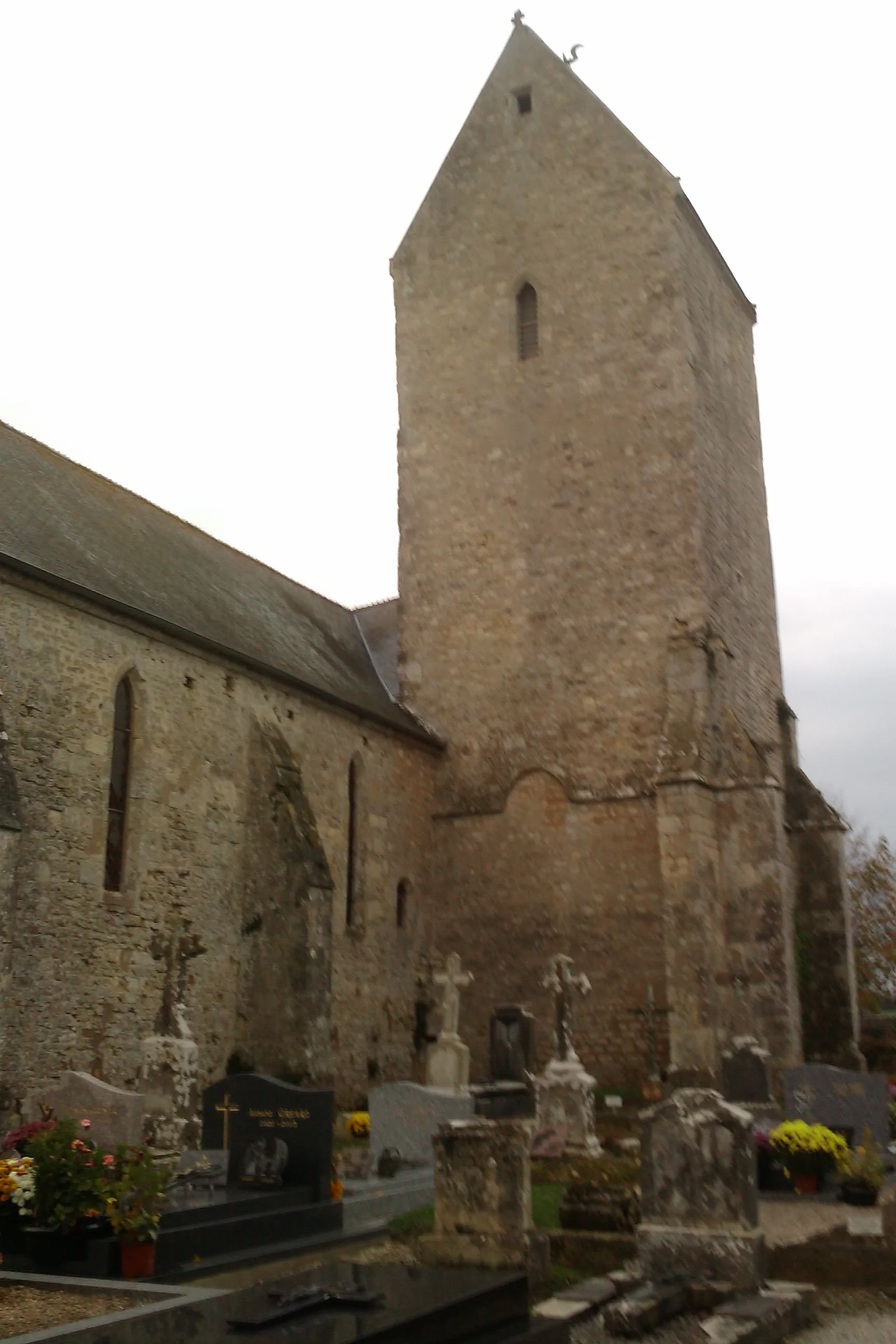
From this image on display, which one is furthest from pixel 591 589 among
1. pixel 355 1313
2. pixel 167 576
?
pixel 355 1313

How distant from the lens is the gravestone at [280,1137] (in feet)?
32.8

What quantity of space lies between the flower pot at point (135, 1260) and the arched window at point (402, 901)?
12.6 m

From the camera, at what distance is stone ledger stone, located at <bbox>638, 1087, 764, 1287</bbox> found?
7.86 metres

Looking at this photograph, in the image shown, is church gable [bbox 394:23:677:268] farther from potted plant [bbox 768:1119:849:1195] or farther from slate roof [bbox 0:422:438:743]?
potted plant [bbox 768:1119:849:1195]

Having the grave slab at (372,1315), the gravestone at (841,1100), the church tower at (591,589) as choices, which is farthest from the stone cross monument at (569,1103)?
the grave slab at (372,1315)

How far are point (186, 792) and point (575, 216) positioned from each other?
13.5m

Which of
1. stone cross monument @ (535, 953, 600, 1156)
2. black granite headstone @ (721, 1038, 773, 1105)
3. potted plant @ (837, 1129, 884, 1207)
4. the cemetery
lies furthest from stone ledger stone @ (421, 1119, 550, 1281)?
black granite headstone @ (721, 1038, 773, 1105)

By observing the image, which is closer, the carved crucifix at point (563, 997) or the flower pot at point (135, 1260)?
the flower pot at point (135, 1260)

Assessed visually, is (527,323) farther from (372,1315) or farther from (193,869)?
(372,1315)

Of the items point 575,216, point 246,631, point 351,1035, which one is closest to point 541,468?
point 575,216

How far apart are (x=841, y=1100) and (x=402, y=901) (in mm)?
9163

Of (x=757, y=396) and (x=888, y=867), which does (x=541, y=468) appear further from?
(x=888, y=867)

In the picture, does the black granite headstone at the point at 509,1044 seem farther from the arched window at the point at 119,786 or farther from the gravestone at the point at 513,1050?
the arched window at the point at 119,786

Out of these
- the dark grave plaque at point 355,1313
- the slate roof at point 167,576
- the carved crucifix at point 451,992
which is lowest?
the dark grave plaque at point 355,1313
